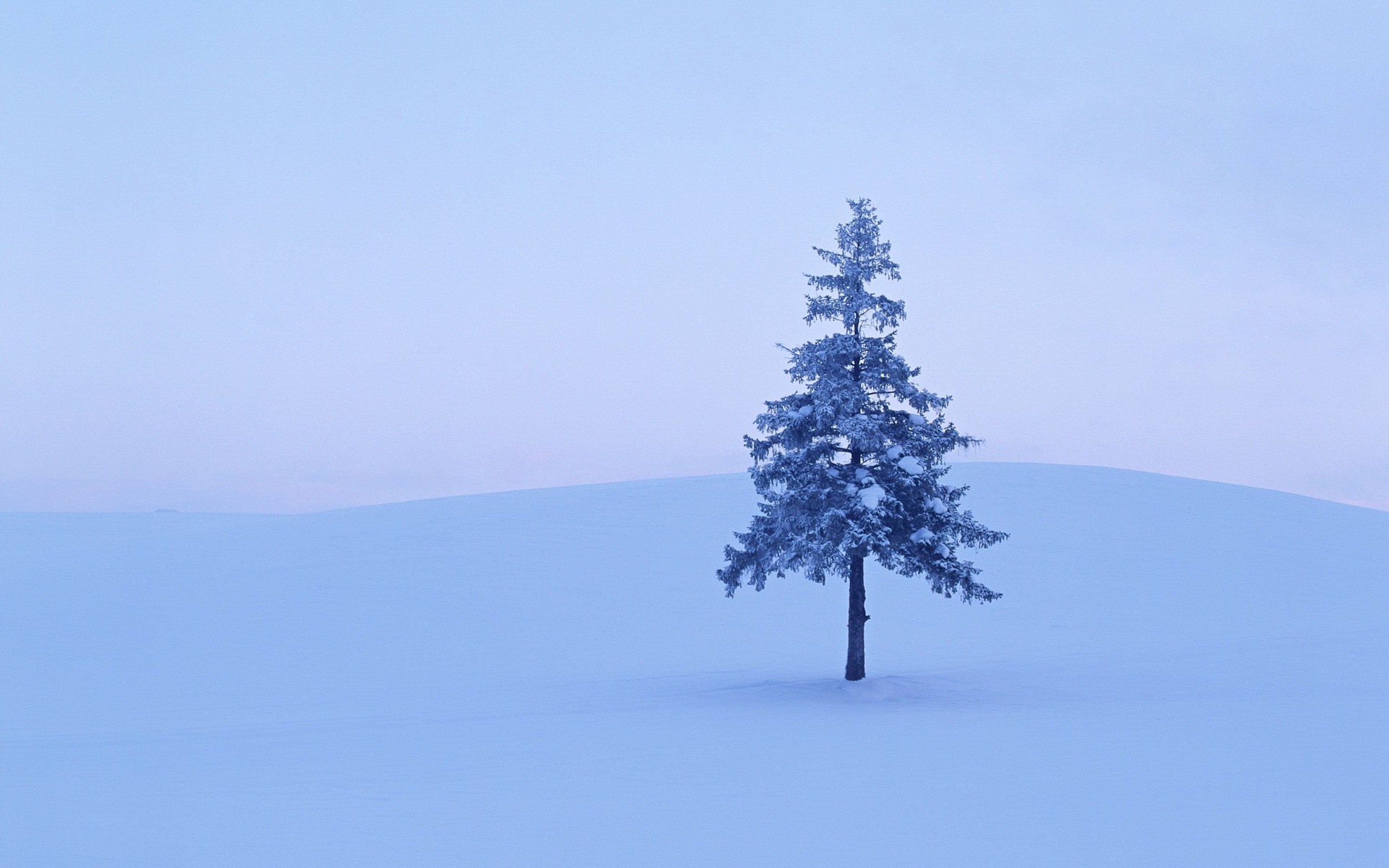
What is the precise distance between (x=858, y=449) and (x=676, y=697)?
19.6 feet

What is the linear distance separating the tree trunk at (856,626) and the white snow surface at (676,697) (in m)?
0.45

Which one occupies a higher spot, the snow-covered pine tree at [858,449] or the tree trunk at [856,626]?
the snow-covered pine tree at [858,449]

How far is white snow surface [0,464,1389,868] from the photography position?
391 inches

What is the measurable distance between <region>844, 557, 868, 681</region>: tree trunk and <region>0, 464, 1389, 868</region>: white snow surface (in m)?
0.45

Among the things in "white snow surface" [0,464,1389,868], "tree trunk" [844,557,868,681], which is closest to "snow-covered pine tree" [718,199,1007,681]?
"tree trunk" [844,557,868,681]

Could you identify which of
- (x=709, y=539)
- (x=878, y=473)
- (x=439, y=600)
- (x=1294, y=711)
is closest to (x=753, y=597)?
(x=709, y=539)

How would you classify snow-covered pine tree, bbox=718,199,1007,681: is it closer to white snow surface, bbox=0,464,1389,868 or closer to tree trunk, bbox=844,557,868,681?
tree trunk, bbox=844,557,868,681

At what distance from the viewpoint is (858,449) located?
63.9ft

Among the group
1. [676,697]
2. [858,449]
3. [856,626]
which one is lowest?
[676,697]

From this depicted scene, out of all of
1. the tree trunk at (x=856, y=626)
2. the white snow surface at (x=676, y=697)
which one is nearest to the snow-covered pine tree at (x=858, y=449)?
the tree trunk at (x=856, y=626)

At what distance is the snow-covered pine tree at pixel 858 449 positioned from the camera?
1886cm

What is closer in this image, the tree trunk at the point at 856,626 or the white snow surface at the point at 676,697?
the white snow surface at the point at 676,697

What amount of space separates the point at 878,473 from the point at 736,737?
675 cm

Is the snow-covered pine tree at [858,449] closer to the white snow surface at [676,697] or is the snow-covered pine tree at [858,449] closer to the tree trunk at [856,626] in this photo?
the tree trunk at [856,626]
